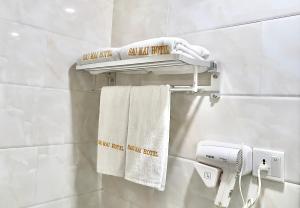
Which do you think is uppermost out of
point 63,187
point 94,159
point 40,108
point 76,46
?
point 76,46

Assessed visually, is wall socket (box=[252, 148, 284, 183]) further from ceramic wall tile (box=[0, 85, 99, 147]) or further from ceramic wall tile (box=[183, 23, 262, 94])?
ceramic wall tile (box=[0, 85, 99, 147])

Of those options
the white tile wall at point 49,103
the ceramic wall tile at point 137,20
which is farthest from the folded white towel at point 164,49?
the white tile wall at point 49,103

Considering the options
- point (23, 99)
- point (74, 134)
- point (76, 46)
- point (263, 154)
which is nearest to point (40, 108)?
point (23, 99)

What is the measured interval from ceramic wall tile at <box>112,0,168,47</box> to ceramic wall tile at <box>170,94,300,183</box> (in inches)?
12.8

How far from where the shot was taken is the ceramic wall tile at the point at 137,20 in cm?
109

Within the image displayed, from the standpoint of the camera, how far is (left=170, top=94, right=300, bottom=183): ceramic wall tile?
73 cm

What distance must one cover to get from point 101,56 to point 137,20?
295 mm

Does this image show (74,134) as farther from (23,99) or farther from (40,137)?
(23,99)

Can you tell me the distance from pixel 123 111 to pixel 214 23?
47 centimetres

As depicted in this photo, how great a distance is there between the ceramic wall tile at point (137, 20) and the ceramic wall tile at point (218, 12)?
2.0 inches

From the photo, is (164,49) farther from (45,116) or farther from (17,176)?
(17,176)

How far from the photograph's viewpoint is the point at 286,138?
0.73 meters

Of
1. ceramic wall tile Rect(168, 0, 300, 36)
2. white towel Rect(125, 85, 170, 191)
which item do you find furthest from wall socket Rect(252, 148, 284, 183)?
ceramic wall tile Rect(168, 0, 300, 36)

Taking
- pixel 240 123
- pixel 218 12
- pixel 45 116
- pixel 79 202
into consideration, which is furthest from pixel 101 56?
pixel 79 202
